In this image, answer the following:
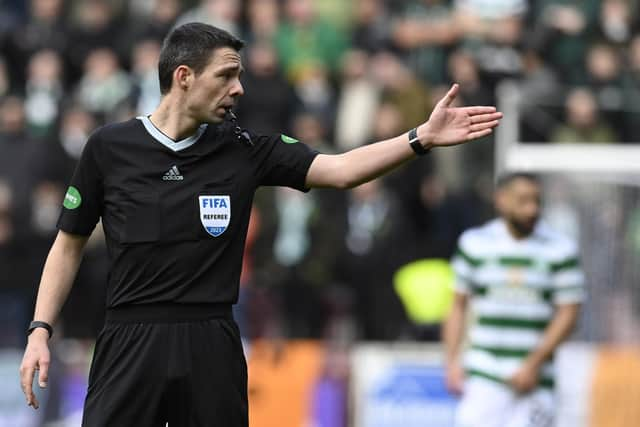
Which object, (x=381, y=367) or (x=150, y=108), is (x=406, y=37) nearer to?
(x=150, y=108)

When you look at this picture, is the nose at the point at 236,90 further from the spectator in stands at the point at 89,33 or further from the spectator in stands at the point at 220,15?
the spectator in stands at the point at 89,33

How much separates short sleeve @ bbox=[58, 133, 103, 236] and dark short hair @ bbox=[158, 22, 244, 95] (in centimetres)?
46

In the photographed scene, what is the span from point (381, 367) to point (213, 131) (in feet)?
23.3

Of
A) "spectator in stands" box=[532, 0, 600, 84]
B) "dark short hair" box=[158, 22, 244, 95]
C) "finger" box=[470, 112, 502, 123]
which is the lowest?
"finger" box=[470, 112, 502, 123]

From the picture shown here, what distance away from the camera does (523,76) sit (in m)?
14.6

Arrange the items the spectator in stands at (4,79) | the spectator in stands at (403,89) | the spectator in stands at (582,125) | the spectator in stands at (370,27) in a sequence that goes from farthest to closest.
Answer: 1. the spectator in stands at (370,27)
2. the spectator in stands at (4,79)
3. the spectator in stands at (403,89)
4. the spectator in stands at (582,125)

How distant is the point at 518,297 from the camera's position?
9062mm

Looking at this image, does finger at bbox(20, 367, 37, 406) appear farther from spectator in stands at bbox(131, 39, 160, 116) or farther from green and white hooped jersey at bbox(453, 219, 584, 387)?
spectator in stands at bbox(131, 39, 160, 116)

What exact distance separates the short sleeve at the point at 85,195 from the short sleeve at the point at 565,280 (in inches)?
159

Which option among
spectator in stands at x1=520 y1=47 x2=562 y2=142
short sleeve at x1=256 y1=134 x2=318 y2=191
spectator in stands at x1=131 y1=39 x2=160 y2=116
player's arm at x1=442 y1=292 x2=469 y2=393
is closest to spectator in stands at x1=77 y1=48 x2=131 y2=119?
spectator in stands at x1=131 y1=39 x2=160 y2=116

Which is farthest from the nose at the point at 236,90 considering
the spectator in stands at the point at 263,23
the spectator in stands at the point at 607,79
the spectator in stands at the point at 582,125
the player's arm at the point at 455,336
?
the spectator in stands at the point at 263,23

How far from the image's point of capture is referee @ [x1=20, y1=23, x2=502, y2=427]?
5648 millimetres

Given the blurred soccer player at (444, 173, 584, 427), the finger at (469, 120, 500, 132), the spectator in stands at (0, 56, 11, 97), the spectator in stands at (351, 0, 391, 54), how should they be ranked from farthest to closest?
the spectator in stands at (351, 0, 391, 54)
the spectator in stands at (0, 56, 11, 97)
the blurred soccer player at (444, 173, 584, 427)
the finger at (469, 120, 500, 132)

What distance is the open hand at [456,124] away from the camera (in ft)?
18.2
